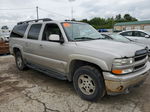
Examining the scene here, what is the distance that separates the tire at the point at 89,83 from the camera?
10.0 feet

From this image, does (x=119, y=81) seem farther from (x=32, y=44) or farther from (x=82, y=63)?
(x=32, y=44)

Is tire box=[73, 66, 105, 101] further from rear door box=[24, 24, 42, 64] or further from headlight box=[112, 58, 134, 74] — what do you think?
rear door box=[24, 24, 42, 64]

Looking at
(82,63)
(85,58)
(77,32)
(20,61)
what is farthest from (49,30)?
(20,61)

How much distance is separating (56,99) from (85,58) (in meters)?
1.23

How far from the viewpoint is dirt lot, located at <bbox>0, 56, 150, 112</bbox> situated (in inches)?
121

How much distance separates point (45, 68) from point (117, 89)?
234 cm

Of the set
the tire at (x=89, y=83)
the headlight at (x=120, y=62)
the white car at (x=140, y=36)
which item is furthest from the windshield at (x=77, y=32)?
the white car at (x=140, y=36)

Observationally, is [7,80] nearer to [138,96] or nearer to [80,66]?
[80,66]

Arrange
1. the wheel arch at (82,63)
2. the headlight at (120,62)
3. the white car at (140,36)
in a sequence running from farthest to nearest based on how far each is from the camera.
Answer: the white car at (140,36) → the wheel arch at (82,63) → the headlight at (120,62)

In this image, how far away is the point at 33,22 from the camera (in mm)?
5121

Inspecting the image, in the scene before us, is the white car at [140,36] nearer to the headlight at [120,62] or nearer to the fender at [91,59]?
the headlight at [120,62]

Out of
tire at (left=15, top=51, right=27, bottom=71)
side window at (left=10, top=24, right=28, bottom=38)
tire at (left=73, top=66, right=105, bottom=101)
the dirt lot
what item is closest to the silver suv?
tire at (left=73, top=66, right=105, bottom=101)

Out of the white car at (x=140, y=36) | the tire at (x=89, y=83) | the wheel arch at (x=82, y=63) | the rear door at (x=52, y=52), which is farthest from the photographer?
the white car at (x=140, y=36)

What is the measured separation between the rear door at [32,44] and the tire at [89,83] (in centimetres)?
176
